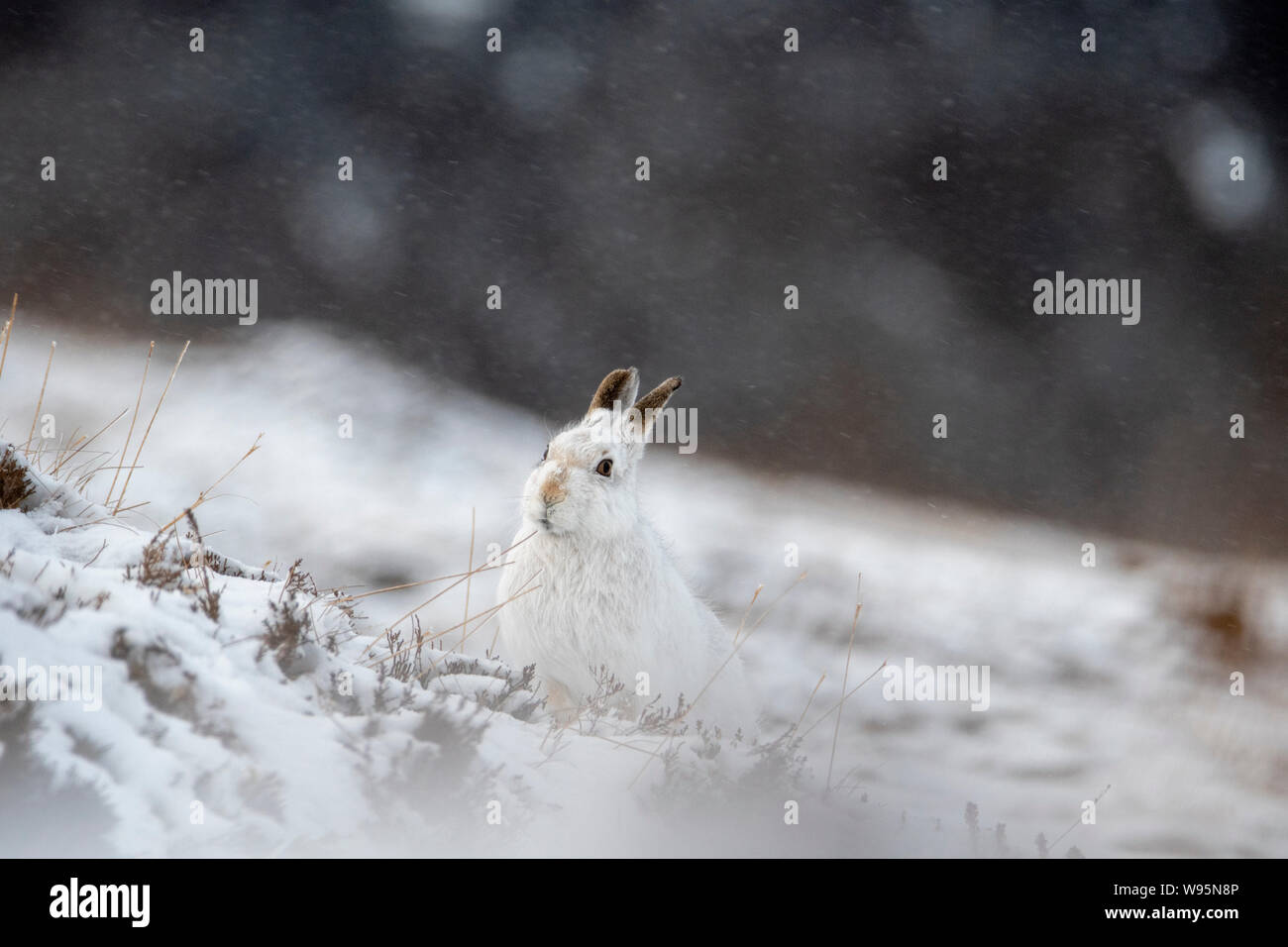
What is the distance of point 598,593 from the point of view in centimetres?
545

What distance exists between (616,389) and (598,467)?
69 cm

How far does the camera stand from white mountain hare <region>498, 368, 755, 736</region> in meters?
5.39

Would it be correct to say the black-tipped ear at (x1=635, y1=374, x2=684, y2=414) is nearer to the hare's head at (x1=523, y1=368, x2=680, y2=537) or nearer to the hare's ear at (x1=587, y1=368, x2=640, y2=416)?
the hare's head at (x1=523, y1=368, x2=680, y2=537)

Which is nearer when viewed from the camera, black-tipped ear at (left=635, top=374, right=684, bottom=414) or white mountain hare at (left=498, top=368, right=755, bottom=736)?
white mountain hare at (left=498, top=368, right=755, bottom=736)

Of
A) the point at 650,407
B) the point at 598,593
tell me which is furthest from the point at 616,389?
the point at 598,593

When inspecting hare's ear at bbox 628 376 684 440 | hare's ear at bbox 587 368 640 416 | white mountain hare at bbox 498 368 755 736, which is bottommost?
white mountain hare at bbox 498 368 755 736

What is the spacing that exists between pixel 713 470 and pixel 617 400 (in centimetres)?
841

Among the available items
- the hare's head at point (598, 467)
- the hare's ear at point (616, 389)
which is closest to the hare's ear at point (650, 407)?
the hare's head at point (598, 467)

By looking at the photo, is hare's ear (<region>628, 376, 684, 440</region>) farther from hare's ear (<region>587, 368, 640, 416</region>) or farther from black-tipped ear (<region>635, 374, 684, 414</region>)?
hare's ear (<region>587, 368, 640, 416</region>)

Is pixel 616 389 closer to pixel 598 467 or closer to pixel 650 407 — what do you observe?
pixel 650 407

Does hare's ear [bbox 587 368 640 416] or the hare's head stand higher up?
hare's ear [bbox 587 368 640 416]

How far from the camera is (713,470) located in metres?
14.3

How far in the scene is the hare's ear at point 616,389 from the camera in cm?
602

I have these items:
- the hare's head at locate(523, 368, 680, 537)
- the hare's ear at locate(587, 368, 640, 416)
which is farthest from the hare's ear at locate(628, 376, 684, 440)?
the hare's ear at locate(587, 368, 640, 416)
